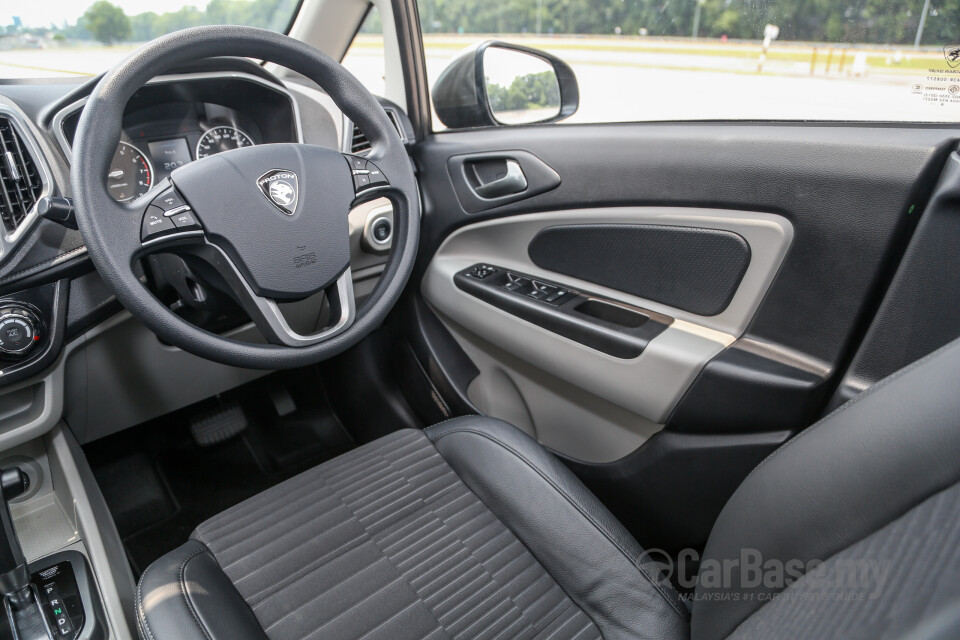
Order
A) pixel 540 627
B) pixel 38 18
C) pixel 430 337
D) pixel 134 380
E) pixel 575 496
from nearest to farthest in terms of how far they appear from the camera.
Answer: pixel 540 627 < pixel 575 496 < pixel 38 18 < pixel 134 380 < pixel 430 337

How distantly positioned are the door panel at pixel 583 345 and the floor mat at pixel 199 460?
1.83ft

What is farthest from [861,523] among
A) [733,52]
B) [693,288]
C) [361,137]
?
[361,137]

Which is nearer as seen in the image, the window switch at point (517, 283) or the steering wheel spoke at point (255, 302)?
the steering wheel spoke at point (255, 302)

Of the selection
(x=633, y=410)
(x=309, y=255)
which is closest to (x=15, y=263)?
(x=309, y=255)

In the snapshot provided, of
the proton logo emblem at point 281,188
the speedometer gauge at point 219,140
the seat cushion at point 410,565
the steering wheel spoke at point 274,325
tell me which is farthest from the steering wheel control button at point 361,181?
the seat cushion at point 410,565

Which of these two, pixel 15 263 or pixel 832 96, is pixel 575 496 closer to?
pixel 832 96

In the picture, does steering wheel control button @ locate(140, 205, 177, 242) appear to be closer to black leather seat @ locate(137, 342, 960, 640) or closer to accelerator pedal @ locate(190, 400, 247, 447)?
black leather seat @ locate(137, 342, 960, 640)

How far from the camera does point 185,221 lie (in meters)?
0.94

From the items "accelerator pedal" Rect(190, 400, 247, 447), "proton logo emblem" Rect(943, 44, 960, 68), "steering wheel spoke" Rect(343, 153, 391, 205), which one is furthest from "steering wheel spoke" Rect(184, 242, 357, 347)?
"proton logo emblem" Rect(943, 44, 960, 68)

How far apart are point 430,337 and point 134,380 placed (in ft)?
2.28

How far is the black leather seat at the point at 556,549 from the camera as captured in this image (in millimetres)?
417

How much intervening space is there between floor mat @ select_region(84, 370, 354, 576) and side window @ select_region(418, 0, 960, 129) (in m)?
0.93

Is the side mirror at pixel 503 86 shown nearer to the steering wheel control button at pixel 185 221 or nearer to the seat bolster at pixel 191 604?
the steering wheel control button at pixel 185 221

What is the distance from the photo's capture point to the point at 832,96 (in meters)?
1.09
